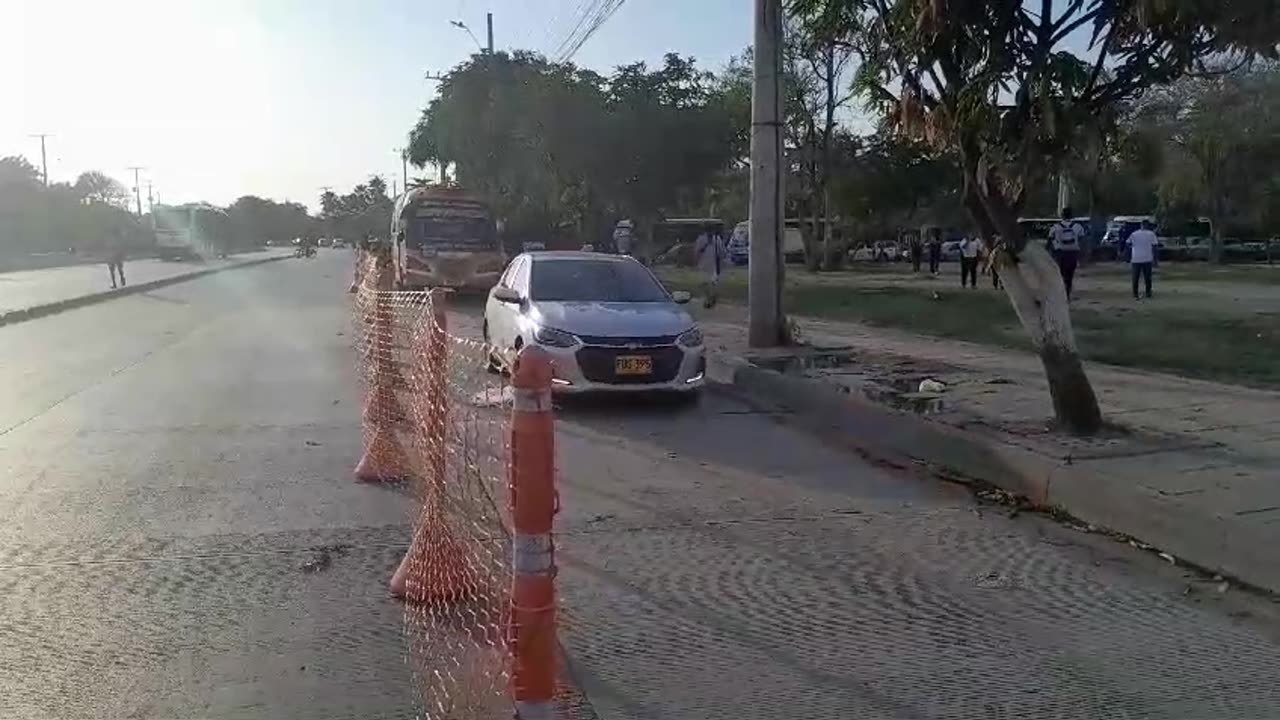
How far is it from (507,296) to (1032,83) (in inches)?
255

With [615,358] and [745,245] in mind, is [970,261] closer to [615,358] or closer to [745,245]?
[615,358]

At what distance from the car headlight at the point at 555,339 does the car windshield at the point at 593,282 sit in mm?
1065

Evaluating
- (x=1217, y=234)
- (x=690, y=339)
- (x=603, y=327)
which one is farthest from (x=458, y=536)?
(x=1217, y=234)

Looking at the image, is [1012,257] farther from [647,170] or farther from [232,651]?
[647,170]

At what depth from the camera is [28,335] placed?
21.4m

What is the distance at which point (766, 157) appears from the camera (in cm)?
1559

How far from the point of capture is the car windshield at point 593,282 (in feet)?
42.9

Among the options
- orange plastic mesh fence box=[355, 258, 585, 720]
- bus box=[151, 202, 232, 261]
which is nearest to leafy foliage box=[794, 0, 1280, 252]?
orange plastic mesh fence box=[355, 258, 585, 720]

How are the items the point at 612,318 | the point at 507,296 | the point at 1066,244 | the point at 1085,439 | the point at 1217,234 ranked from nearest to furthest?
→ the point at 1085,439, the point at 612,318, the point at 507,296, the point at 1066,244, the point at 1217,234

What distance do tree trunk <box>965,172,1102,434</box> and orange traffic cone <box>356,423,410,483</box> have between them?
4698 mm

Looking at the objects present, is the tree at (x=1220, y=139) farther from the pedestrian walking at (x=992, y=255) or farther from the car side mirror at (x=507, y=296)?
the pedestrian walking at (x=992, y=255)

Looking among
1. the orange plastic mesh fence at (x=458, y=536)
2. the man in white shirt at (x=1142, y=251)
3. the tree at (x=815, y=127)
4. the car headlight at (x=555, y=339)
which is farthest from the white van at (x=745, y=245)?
the orange plastic mesh fence at (x=458, y=536)

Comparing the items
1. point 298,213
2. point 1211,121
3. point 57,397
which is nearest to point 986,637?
point 57,397

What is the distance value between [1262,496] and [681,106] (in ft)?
105
